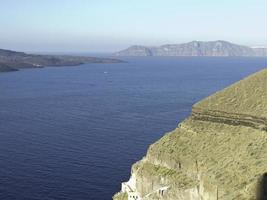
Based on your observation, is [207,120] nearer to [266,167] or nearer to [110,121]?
[266,167]

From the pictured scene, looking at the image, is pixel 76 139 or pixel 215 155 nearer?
pixel 215 155

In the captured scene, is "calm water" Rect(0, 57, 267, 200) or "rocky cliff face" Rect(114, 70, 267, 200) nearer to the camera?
"rocky cliff face" Rect(114, 70, 267, 200)

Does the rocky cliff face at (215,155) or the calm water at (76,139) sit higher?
the rocky cliff face at (215,155)

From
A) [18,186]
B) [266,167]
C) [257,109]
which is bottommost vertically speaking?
[18,186]

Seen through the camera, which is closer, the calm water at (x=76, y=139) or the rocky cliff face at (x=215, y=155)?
the rocky cliff face at (x=215, y=155)

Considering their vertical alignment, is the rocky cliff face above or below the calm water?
above

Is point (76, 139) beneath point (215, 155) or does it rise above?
beneath

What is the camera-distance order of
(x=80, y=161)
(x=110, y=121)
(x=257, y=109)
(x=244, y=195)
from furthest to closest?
(x=110, y=121) → (x=80, y=161) → (x=257, y=109) → (x=244, y=195)

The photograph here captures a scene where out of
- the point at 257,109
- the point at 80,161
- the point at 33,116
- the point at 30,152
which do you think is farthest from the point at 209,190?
the point at 33,116
